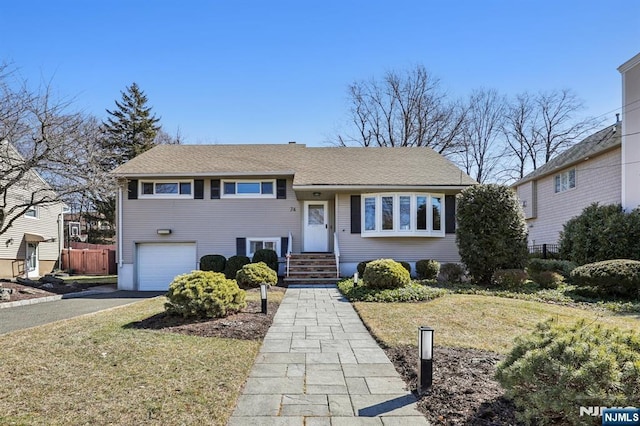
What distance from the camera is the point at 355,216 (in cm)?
1386

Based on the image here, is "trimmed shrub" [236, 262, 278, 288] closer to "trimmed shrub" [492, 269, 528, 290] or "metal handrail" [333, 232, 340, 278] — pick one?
"metal handrail" [333, 232, 340, 278]

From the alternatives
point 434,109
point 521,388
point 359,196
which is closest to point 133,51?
point 359,196

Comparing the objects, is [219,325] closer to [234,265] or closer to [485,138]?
[234,265]

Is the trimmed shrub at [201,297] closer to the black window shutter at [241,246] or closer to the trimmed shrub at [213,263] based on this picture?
the trimmed shrub at [213,263]

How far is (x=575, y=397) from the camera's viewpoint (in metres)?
2.53

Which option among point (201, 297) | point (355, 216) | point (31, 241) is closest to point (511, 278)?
point (355, 216)

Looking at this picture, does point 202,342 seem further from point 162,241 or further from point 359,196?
point 162,241

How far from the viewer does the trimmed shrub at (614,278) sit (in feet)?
30.0

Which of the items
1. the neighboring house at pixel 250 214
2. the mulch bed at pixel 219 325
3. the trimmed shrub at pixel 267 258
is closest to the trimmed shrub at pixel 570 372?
the mulch bed at pixel 219 325

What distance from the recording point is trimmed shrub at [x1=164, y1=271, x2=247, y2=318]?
259 inches

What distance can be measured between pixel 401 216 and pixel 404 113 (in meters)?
16.6

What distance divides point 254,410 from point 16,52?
12.3 metres

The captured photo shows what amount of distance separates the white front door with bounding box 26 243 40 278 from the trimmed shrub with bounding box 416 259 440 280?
1876 cm

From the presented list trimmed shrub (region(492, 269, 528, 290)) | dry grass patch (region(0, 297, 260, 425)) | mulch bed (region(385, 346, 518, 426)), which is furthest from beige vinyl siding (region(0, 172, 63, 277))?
trimmed shrub (region(492, 269, 528, 290))
